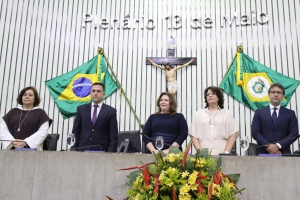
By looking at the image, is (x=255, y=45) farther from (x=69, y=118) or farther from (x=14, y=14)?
(x=14, y=14)

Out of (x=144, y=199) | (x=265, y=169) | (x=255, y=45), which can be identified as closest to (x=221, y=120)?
(x=265, y=169)

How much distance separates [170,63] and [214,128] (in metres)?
2.61

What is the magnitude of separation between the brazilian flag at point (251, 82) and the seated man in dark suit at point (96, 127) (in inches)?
98.6

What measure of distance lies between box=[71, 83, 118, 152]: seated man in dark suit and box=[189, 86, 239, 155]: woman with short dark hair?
678 mm

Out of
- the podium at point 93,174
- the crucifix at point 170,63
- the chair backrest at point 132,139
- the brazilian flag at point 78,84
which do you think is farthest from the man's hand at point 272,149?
the brazilian flag at point 78,84

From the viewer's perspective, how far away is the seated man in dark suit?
292 cm

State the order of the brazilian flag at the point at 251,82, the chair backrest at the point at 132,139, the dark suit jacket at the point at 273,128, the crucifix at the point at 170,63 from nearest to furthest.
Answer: the chair backrest at the point at 132,139 → the dark suit jacket at the point at 273,128 → the brazilian flag at the point at 251,82 → the crucifix at the point at 170,63

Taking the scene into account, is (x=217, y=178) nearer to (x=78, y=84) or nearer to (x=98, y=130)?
(x=98, y=130)

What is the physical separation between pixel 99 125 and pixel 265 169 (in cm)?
151

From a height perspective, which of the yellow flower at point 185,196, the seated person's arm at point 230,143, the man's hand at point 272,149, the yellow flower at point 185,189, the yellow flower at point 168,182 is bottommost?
the yellow flower at point 185,196

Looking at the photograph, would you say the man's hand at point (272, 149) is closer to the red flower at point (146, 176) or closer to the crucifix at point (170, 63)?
A: the red flower at point (146, 176)

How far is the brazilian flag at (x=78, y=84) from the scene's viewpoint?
5164 mm

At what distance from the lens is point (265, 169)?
1.88m

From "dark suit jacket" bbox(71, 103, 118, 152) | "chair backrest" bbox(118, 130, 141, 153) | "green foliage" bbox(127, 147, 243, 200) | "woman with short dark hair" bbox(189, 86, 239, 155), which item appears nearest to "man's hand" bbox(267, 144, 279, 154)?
"woman with short dark hair" bbox(189, 86, 239, 155)
